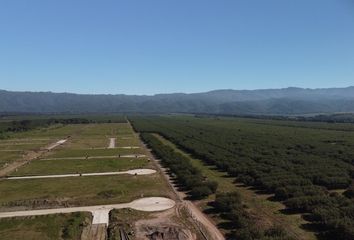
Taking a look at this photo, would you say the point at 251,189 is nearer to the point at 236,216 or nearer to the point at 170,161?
the point at 236,216

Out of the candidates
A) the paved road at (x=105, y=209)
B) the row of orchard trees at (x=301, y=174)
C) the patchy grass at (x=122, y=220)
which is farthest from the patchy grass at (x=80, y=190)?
the row of orchard trees at (x=301, y=174)

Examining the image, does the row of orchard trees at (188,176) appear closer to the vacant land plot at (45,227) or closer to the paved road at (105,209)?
the paved road at (105,209)

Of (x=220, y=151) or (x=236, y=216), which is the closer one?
(x=236, y=216)

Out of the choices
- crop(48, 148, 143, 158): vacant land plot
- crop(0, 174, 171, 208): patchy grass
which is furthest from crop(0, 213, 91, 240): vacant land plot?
crop(48, 148, 143, 158): vacant land plot

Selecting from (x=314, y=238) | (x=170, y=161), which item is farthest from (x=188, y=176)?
(x=314, y=238)

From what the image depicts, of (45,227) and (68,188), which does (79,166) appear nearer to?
(68,188)

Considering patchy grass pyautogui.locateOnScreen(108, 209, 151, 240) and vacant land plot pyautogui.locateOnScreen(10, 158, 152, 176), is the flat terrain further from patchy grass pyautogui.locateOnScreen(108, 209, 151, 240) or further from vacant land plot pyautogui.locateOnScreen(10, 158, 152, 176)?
patchy grass pyautogui.locateOnScreen(108, 209, 151, 240)
